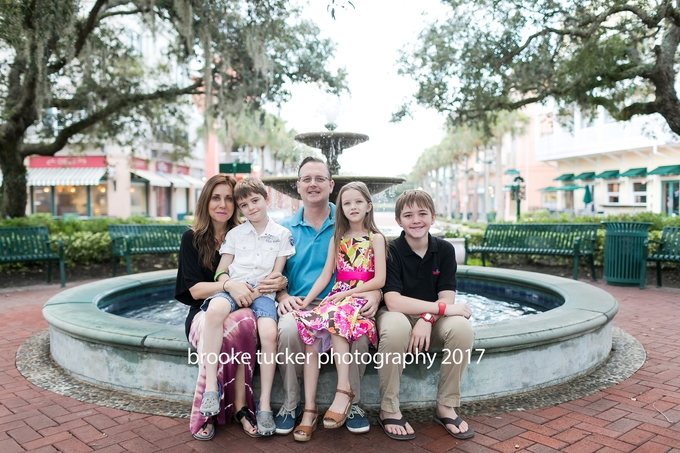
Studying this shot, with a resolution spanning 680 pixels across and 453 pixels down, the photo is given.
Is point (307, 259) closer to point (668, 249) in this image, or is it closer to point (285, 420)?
point (285, 420)

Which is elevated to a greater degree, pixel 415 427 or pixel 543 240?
pixel 543 240

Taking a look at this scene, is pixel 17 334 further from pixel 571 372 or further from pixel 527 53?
pixel 527 53

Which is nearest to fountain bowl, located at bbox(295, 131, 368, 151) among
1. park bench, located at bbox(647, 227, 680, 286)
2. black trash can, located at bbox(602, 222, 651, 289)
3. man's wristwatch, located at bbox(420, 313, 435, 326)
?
black trash can, located at bbox(602, 222, 651, 289)

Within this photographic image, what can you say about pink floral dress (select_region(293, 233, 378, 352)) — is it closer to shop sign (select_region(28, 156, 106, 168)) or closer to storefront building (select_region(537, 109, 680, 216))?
storefront building (select_region(537, 109, 680, 216))

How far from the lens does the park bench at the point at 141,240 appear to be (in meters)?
8.95

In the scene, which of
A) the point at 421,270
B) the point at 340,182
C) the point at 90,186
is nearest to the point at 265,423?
the point at 421,270

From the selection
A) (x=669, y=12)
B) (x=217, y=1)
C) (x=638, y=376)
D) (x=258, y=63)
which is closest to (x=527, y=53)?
(x=669, y=12)

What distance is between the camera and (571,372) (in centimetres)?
363

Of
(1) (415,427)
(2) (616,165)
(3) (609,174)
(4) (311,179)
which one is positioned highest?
(2) (616,165)

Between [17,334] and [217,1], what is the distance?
7.42 metres

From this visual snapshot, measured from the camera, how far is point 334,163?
8.45 meters

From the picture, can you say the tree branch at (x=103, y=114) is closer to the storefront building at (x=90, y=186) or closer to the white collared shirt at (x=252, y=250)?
the white collared shirt at (x=252, y=250)

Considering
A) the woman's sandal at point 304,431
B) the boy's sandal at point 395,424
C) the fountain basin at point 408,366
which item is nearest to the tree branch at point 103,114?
the fountain basin at point 408,366

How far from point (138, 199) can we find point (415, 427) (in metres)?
33.5
